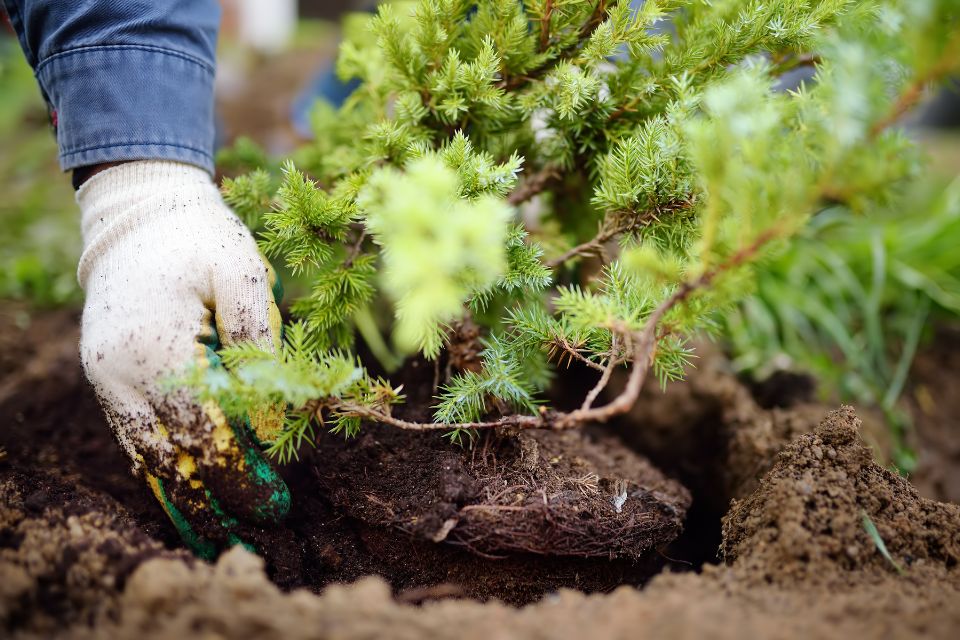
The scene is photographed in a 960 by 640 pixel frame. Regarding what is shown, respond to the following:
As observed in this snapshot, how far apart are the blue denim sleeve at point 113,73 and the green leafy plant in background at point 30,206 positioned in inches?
Result: 57.8

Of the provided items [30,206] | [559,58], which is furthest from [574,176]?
[30,206]

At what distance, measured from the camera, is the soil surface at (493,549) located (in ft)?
3.04

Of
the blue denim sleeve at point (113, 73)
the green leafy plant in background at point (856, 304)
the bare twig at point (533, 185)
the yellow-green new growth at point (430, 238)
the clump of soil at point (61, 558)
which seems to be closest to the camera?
the yellow-green new growth at point (430, 238)

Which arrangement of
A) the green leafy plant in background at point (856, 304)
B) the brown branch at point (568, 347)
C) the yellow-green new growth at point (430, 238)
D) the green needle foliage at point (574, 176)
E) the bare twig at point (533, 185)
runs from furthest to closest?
the green leafy plant in background at point (856, 304) < the bare twig at point (533, 185) < the brown branch at point (568, 347) < the green needle foliage at point (574, 176) < the yellow-green new growth at point (430, 238)

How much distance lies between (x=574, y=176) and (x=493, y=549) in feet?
3.19

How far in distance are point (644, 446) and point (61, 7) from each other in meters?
2.04

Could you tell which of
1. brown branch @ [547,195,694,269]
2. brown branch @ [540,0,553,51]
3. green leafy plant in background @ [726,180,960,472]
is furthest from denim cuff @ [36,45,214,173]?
green leafy plant in background @ [726,180,960,472]

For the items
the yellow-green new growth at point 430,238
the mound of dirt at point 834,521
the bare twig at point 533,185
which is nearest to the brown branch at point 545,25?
the bare twig at point 533,185

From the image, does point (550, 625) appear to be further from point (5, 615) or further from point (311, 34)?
point (311, 34)

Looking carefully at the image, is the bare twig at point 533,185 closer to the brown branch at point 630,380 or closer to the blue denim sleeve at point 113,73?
the brown branch at point 630,380

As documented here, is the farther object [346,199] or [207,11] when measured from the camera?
[207,11]

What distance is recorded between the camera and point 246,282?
1299 millimetres

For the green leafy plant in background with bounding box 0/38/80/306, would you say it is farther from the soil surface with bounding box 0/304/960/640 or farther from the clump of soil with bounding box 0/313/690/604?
the clump of soil with bounding box 0/313/690/604

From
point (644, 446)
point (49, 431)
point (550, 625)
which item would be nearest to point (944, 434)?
point (644, 446)
